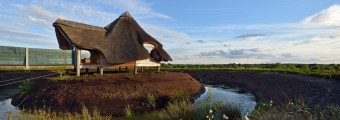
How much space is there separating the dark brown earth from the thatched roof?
2179 millimetres

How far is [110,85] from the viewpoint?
57.4 ft

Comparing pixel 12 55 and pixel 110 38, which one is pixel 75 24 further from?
pixel 12 55

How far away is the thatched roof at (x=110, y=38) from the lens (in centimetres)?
1998

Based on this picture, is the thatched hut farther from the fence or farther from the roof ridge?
the fence

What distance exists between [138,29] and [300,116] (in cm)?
1870

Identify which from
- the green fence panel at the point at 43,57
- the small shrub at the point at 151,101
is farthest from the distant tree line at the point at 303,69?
the green fence panel at the point at 43,57

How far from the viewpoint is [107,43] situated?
21000mm

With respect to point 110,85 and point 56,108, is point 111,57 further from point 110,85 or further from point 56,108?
point 56,108

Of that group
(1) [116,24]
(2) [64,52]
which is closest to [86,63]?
(1) [116,24]

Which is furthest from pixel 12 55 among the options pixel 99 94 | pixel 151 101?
pixel 151 101

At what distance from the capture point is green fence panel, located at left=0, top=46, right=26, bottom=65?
2909cm

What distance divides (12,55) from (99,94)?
58.0 ft

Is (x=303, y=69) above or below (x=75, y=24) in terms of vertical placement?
below

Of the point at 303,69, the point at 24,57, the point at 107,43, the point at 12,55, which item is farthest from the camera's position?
the point at 303,69
